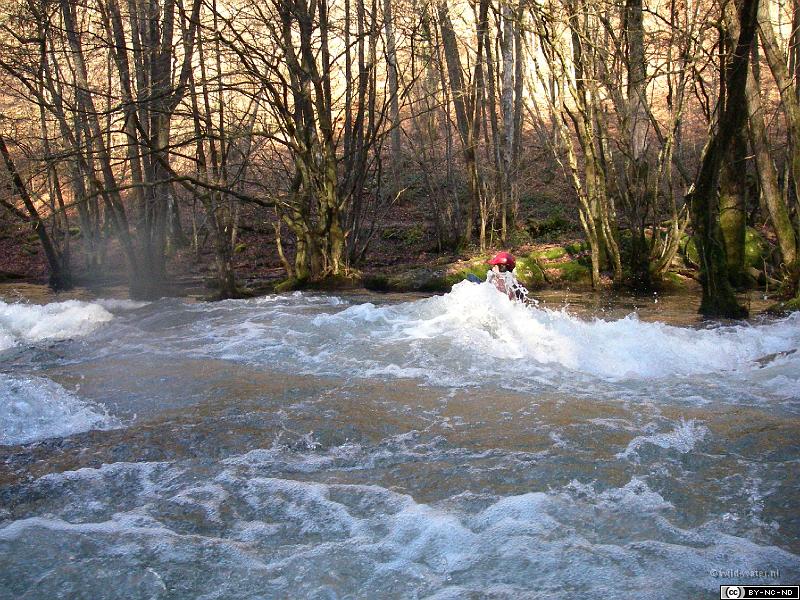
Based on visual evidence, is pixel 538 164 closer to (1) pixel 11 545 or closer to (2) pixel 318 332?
(2) pixel 318 332

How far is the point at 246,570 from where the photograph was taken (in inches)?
164

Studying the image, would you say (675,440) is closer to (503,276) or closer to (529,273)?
(503,276)

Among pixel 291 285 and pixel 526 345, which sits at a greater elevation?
pixel 291 285

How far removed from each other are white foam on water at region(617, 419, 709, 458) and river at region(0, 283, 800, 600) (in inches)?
0.9

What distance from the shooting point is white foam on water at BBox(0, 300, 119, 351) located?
11.0m

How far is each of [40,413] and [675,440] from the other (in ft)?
17.6

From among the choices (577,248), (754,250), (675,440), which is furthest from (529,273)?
Answer: (675,440)

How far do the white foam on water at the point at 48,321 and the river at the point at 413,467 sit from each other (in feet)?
4.51

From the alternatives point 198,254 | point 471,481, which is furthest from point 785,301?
point 198,254

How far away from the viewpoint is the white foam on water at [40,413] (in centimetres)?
634

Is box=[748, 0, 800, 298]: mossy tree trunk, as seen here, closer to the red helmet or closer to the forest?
the forest

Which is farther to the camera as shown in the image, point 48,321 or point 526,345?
point 48,321

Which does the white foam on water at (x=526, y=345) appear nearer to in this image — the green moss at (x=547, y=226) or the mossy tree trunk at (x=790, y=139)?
the mossy tree trunk at (x=790, y=139)

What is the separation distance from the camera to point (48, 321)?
11.8 meters
